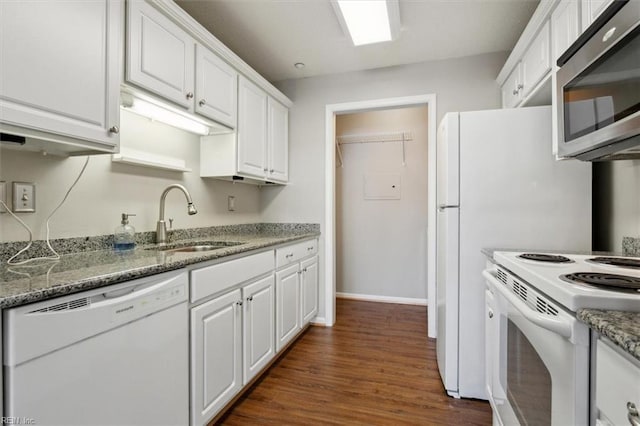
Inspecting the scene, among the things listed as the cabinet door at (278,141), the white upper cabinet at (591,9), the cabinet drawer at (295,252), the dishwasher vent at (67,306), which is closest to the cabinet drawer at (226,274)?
the cabinet drawer at (295,252)

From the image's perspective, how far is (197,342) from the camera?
136cm

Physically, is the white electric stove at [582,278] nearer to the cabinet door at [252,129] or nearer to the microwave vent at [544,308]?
the microwave vent at [544,308]

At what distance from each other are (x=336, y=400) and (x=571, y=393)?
1.33 meters

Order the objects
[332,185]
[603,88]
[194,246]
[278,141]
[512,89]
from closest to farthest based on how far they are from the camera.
→ [603,88] → [194,246] → [512,89] → [278,141] → [332,185]

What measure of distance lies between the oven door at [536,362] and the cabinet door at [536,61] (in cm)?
122

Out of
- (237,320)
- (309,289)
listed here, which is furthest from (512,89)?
(237,320)

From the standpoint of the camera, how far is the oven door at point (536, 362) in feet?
2.36

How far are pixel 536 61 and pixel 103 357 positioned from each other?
99.4 inches

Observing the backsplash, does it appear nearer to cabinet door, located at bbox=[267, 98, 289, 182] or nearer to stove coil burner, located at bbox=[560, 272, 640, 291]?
cabinet door, located at bbox=[267, 98, 289, 182]

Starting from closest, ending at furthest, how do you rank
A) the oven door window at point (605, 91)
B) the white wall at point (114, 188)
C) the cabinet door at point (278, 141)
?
the oven door window at point (605, 91)
the white wall at point (114, 188)
the cabinet door at point (278, 141)

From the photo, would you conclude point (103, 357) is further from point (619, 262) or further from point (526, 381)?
point (619, 262)

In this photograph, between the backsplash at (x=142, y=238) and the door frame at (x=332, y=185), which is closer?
the backsplash at (x=142, y=238)

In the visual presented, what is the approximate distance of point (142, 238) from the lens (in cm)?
182

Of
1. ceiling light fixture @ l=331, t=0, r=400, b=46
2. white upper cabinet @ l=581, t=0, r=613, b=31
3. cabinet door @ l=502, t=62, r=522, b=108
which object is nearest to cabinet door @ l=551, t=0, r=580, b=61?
white upper cabinet @ l=581, t=0, r=613, b=31
